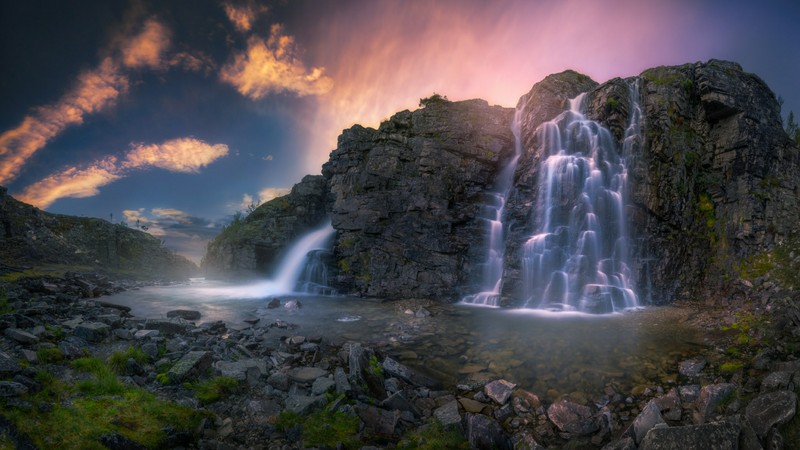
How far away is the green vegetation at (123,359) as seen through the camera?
732cm

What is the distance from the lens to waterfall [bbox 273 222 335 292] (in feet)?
111

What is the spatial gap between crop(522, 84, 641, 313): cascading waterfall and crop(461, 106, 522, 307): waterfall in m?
2.76

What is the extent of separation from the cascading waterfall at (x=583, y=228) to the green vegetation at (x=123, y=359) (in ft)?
72.3

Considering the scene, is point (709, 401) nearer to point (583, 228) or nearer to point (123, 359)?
point (123, 359)

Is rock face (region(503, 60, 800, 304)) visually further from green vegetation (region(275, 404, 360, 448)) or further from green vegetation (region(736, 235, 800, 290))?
green vegetation (region(275, 404, 360, 448))

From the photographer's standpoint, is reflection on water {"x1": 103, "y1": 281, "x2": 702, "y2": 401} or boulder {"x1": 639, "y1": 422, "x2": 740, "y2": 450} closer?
boulder {"x1": 639, "y1": 422, "x2": 740, "y2": 450}

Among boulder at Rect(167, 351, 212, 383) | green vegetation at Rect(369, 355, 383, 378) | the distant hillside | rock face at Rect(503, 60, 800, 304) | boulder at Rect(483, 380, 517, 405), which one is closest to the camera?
boulder at Rect(167, 351, 212, 383)

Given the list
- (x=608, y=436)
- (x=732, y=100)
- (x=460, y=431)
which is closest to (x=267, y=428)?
(x=460, y=431)

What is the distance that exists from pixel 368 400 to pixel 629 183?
2558cm

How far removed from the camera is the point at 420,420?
7.16m

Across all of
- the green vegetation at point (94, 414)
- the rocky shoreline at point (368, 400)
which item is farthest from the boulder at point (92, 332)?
the green vegetation at point (94, 414)

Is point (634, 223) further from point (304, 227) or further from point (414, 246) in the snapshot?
point (304, 227)

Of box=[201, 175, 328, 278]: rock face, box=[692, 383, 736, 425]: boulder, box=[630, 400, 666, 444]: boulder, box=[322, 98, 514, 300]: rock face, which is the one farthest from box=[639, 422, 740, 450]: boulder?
box=[201, 175, 328, 278]: rock face

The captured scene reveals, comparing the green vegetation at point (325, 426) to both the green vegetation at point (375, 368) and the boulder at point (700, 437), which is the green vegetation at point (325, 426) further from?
the boulder at point (700, 437)
